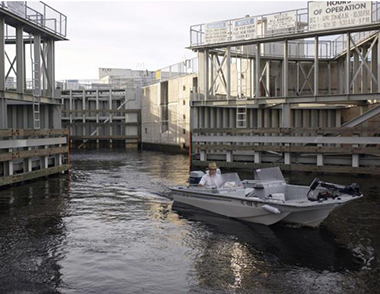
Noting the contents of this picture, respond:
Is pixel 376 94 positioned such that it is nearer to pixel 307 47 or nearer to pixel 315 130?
pixel 315 130

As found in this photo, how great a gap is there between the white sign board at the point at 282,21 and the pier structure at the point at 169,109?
411 inches

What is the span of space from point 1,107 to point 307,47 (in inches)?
814

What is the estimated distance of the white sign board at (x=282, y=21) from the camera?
78.4ft

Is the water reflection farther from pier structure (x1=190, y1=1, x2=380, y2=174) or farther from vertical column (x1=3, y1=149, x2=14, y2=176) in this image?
pier structure (x1=190, y1=1, x2=380, y2=174)

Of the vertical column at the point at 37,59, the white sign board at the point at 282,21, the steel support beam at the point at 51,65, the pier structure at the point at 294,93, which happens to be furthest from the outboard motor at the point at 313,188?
the steel support beam at the point at 51,65

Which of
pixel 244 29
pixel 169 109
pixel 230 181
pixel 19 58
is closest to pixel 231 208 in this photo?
pixel 230 181

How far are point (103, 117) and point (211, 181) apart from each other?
36668 millimetres

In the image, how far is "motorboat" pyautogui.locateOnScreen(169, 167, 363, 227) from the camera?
11172mm

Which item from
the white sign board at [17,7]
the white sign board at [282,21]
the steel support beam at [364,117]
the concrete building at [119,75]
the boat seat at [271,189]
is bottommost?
the boat seat at [271,189]

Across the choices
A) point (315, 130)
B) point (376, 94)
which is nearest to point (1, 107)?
point (315, 130)

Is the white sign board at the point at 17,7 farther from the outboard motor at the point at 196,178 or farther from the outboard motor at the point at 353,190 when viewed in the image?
the outboard motor at the point at 353,190

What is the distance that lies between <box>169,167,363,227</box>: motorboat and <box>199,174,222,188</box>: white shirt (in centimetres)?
14

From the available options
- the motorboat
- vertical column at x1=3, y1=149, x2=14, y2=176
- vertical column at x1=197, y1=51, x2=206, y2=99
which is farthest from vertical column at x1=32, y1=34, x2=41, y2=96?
the motorboat

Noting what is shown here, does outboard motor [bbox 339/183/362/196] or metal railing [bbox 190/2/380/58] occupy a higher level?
metal railing [bbox 190/2/380/58]
